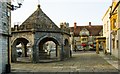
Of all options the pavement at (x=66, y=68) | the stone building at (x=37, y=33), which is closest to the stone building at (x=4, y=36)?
the pavement at (x=66, y=68)

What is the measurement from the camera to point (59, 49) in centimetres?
2930

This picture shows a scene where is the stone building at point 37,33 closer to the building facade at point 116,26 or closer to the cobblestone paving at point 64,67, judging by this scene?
the cobblestone paving at point 64,67

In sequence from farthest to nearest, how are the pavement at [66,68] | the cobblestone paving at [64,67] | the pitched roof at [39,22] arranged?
1. the pitched roof at [39,22]
2. the cobblestone paving at [64,67]
3. the pavement at [66,68]

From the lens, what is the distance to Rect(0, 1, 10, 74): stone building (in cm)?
1647

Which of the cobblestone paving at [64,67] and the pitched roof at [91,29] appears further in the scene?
the pitched roof at [91,29]

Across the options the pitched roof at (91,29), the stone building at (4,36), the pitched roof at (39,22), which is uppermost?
the pitched roof at (91,29)

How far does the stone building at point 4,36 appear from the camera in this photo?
54.0ft

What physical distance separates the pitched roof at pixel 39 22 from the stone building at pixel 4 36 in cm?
937

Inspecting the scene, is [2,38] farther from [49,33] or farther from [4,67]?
[49,33]

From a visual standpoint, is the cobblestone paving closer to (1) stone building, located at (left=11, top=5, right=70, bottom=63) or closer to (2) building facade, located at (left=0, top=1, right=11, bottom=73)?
(2) building facade, located at (left=0, top=1, right=11, bottom=73)

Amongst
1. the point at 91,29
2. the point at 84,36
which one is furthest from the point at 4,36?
the point at 91,29

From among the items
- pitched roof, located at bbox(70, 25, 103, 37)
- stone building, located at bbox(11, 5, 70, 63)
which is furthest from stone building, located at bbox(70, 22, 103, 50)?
stone building, located at bbox(11, 5, 70, 63)

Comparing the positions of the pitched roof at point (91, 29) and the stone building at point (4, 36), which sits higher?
the pitched roof at point (91, 29)

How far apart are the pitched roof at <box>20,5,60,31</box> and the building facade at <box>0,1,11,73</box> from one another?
920 centimetres
